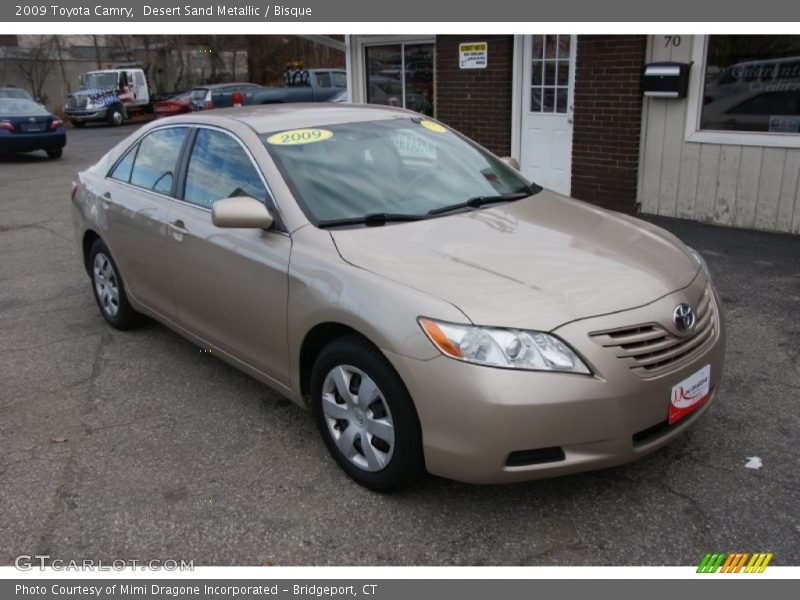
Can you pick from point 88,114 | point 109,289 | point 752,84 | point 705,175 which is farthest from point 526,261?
point 88,114

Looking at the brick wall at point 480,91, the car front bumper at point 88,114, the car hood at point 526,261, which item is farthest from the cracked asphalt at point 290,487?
the car front bumper at point 88,114

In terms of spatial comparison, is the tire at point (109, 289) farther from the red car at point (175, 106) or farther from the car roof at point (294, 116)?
the red car at point (175, 106)

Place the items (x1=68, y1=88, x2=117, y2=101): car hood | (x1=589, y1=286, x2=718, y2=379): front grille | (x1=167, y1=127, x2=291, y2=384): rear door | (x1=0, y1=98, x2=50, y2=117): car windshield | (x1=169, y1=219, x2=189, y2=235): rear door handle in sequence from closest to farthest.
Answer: (x1=589, y1=286, x2=718, y2=379): front grille, (x1=167, y1=127, x2=291, y2=384): rear door, (x1=169, y1=219, x2=189, y2=235): rear door handle, (x1=0, y1=98, x2=50, y2=117): car windshield, (x1=68, y1=88, x2=117, y2=101): car hood

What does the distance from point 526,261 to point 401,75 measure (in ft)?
29.6

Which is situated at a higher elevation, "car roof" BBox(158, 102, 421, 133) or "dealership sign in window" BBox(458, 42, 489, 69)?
"dealership sign in window" BBox(458, 42, 489, 69)

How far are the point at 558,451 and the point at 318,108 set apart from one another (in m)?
2.58

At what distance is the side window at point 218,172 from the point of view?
3.82m

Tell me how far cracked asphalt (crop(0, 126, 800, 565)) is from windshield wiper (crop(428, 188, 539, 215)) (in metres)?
1.34

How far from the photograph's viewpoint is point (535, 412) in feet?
8.82

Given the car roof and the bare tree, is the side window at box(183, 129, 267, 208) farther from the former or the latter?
the bare tree

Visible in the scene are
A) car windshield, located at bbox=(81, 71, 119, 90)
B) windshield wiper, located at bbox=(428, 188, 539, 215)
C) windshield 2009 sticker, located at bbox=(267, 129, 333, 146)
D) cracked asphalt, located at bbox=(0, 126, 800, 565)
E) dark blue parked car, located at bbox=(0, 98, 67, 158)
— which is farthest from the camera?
car windshield, located at bbox=(81, 71, 119, 90)

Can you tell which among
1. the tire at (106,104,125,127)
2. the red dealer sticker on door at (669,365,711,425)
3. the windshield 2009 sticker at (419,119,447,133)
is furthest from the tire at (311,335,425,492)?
the tire at (106,104,125,127)

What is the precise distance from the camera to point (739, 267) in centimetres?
641

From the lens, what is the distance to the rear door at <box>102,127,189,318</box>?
4.45 metres
